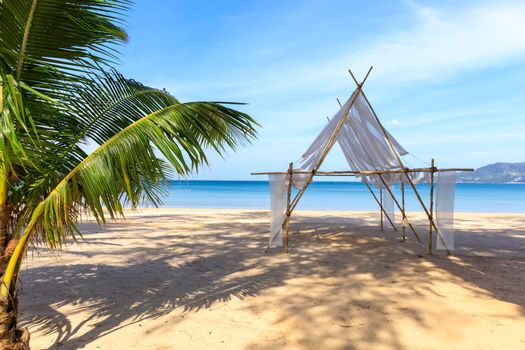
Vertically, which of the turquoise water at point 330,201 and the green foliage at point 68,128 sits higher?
the green foliage at point 68,128

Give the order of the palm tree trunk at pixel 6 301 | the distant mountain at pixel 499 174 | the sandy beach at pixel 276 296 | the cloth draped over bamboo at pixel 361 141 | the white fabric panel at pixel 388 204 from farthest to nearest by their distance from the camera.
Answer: the distant mountain at pixel 499 174, the white fabric panel at pixel 388 204, the cloth draped over bamboo at pixel 361 141, the sandy beach at pixel 276 296, the palm tree trunk at pixel 6 301

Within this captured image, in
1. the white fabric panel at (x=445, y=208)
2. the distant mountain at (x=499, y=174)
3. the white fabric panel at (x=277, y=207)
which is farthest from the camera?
the distant mountain at (x=499, y=174)

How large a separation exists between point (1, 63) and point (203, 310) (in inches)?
106

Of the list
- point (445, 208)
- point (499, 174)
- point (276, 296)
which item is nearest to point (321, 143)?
point (445, 208)

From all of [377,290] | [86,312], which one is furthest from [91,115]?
[377,290]

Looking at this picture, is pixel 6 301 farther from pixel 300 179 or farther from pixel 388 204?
pixel 388 204

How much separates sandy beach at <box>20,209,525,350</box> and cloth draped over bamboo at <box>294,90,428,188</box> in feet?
5.15

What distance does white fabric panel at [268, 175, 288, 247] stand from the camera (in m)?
6.50

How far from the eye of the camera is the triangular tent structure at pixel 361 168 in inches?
Result: 242

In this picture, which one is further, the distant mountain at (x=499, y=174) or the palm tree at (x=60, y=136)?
the distant mountain at (x=499, y=174)

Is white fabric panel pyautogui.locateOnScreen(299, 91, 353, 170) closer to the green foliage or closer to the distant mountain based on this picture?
the green foliage

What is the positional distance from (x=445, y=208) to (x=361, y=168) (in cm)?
205

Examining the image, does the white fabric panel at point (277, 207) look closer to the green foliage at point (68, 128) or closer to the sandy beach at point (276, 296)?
the sandy beach at point (276, 296)

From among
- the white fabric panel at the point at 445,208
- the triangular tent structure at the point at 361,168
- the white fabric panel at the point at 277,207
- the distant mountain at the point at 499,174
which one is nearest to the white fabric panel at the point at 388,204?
the triangular tent structure at the point at 361,168
